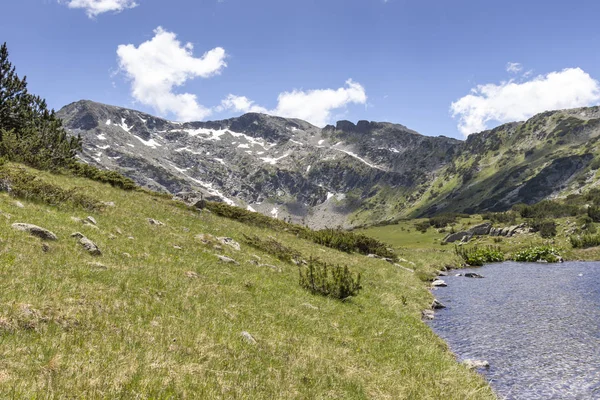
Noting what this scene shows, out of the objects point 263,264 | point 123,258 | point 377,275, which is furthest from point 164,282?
point 377,275

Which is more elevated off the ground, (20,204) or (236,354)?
(20,204)

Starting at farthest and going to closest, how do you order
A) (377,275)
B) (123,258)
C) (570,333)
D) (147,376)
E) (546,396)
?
(377,275) → (570,333) → (123,258) → (546,396) → (147,376)

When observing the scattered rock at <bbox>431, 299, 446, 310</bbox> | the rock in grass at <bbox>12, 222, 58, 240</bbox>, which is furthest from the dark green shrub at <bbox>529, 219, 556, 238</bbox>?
the rock in grass at <bbox>12, 222, 58, 240</bbox>

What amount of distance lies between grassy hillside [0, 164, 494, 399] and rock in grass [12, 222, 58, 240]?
46cm

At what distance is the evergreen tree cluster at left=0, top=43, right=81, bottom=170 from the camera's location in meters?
34.8

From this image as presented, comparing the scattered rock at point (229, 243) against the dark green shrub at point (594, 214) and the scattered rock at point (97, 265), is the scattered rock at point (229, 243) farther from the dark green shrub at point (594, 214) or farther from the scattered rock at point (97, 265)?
the dark green shrub at point (594, 214)

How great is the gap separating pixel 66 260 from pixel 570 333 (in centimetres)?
2405

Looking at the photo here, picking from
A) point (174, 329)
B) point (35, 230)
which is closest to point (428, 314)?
point (174, 329)

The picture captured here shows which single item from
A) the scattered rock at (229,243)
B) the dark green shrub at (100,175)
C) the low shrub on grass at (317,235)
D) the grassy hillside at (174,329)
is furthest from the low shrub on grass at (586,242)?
the dark green shrub at (100,175)

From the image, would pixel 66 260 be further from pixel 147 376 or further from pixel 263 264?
pixel 263 264

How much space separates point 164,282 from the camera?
14156mm

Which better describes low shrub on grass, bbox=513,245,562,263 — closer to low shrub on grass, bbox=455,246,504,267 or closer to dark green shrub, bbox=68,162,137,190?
low shrub on grass, bbox=455,246,504,267

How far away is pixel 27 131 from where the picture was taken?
1593 inches

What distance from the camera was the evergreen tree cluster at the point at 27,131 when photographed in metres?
34.8
